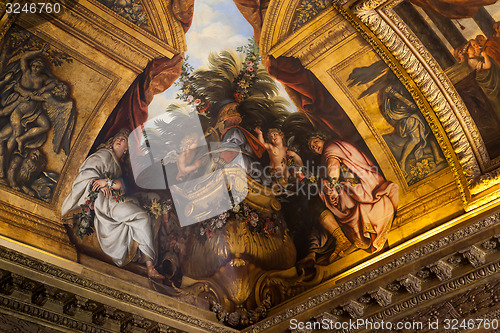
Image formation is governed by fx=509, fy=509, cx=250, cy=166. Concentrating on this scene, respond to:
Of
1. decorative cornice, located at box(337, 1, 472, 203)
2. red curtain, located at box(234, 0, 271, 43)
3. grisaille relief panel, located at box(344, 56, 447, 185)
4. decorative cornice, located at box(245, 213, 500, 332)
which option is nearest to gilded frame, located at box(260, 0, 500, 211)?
decorative cornice, located at box(337, 1, 472, 203)

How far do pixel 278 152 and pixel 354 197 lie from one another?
6.14ft

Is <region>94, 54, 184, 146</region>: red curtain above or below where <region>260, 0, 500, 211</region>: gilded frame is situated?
above

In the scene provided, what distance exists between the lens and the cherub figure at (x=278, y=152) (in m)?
10.6

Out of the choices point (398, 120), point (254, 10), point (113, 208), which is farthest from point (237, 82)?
point (113, 208)

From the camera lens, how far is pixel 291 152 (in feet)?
34.9

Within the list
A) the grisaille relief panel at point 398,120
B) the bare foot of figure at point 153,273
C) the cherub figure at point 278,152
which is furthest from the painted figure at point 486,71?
the bare foot of figure at point 153,273

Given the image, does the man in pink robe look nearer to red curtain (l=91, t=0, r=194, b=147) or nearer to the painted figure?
the painted figure

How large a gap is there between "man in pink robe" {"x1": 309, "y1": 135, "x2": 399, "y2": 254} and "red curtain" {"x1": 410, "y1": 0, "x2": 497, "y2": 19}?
2.89 meters

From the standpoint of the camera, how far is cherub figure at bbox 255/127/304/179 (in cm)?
1063

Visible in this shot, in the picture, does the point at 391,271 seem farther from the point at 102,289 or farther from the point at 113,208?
the point at 113,208

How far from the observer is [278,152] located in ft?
35.1

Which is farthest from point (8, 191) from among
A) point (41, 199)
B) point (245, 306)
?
point (245, 306)

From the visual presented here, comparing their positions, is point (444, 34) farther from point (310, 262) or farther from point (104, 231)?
point (104, 231)

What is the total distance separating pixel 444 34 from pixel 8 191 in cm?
770
